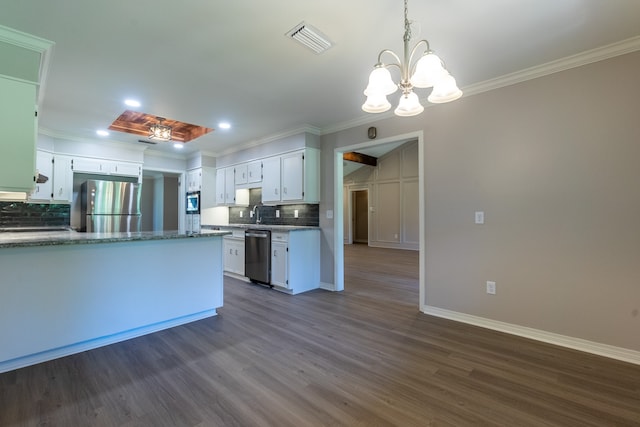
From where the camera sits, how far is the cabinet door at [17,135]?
2148 millimetres

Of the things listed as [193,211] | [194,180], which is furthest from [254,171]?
[193,211]

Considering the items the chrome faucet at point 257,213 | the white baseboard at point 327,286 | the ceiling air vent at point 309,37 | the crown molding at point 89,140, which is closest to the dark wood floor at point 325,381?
the white baseboard at point 327,286

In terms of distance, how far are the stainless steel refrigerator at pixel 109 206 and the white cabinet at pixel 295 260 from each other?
118 inches

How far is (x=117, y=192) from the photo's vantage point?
5.25 meters

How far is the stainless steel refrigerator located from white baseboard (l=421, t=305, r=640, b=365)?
526cm

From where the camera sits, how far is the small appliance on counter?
20.1 ft

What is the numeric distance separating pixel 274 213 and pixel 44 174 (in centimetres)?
367

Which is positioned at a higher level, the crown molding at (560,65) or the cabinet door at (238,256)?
the crown molding at (560,65)

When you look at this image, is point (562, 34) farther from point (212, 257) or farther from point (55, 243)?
point (55, 243)

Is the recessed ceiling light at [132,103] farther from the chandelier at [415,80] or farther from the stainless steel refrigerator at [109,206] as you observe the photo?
the chandelier at [415,80]

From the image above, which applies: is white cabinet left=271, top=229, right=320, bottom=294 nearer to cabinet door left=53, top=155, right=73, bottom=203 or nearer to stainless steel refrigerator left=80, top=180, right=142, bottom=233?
stainless steel refrigerator left=80, top=180, right=142, bottom=233

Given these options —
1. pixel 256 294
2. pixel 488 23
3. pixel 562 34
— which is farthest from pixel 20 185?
pixel 562 34

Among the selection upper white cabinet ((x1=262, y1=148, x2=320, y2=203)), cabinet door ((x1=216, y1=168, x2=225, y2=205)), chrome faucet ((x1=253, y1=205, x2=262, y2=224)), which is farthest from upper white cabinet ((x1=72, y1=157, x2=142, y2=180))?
upper white cabinet ((x1=262, y1=148, x2=320, y2=203))

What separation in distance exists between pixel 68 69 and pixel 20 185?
3.89 feet
